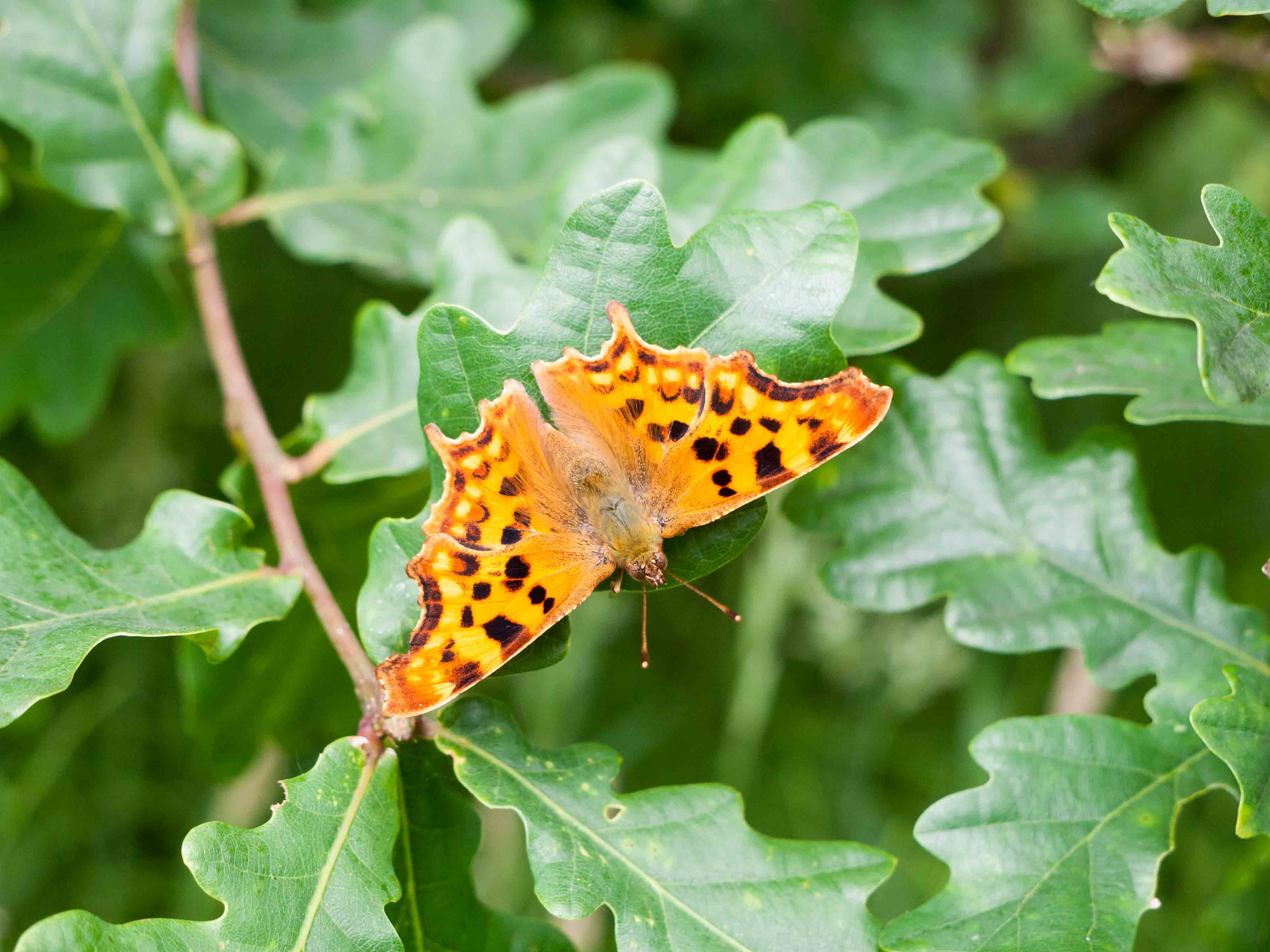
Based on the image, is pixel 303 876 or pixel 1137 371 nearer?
pixel 303 876

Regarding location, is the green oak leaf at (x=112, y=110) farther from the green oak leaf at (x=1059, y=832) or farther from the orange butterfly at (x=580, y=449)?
the green oak leaf at (x=1059, y=832)

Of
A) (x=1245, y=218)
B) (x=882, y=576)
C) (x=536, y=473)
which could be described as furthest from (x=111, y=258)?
(x=1245, y=218)

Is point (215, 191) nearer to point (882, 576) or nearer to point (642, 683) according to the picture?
point (882, 576)

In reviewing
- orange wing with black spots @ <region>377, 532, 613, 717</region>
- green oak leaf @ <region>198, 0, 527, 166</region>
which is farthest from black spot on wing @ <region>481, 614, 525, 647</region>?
green oak leaf @ <region>198, 0, 527, 166</region>

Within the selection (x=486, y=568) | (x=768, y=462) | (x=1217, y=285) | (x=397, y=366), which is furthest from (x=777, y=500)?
(x=1217, y=285)

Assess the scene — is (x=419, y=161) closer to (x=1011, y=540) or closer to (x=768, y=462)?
(x=768, y=462)

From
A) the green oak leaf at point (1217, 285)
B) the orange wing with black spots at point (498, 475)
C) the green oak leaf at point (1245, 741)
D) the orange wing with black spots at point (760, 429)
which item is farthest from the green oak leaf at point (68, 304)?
the green oak leaf at point (1245, 741)
